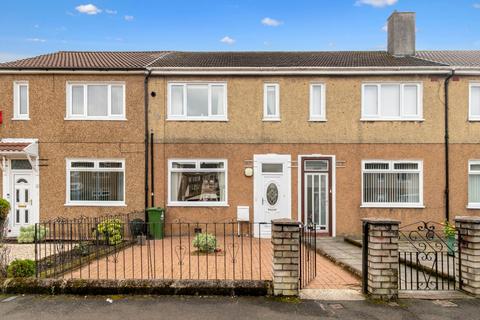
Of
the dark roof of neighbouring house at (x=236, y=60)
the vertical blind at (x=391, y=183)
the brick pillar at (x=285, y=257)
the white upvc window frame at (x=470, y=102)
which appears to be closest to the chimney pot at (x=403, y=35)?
the dark roof of neighbouring house at (x=236, y=60)

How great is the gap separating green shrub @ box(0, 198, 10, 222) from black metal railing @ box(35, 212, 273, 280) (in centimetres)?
148

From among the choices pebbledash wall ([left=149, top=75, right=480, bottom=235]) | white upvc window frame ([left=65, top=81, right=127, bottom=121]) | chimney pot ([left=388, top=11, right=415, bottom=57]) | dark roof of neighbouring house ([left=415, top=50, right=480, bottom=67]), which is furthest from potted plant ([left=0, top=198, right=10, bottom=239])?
dark roof of neighbouring house ([left=415, top=50, right=480, bottom=67])

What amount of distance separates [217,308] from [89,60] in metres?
12.3

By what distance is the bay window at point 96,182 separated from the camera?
1327 cm

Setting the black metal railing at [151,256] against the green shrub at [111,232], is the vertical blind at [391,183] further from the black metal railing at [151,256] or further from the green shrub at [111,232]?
the green shrub at [111,232]

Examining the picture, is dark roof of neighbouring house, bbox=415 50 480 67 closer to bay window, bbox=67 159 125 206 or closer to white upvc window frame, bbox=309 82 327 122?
white upvc window frame, bbox=309 82 327 122

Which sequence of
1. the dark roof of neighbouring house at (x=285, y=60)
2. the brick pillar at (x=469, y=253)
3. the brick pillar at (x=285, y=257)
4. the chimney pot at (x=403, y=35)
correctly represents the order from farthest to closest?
1. the chimney pot at (x=403, y=35)
2. the dark roof of neighbouring house at (x=285, y=60)
3. the brick pillar at (x=469, y=253)
4. the brick pillar at (x=285, y=257)

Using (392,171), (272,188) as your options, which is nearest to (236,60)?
(272,188)

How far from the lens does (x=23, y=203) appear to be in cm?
1321

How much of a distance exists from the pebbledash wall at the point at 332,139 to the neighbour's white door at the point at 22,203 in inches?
165

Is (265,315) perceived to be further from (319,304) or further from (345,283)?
(345,283)

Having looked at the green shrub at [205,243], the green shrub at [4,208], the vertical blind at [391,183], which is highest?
the vertical blind at [391,183]

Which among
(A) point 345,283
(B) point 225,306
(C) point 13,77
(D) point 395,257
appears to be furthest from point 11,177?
(D) point 395,257

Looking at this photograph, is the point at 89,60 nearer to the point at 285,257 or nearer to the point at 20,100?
the point at 20,100
